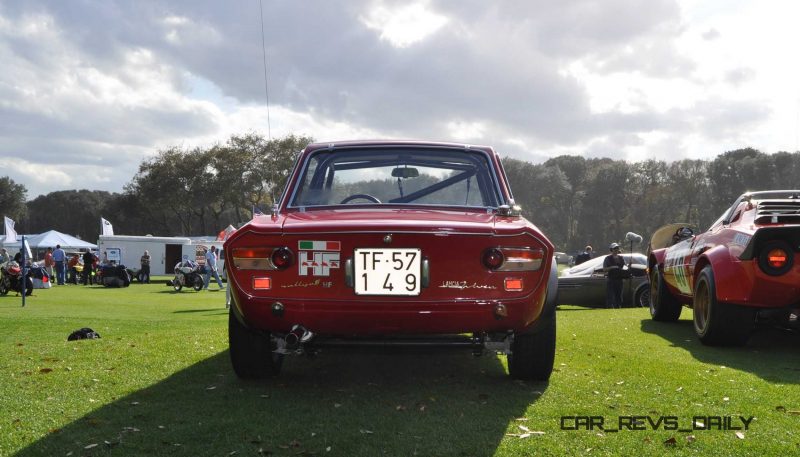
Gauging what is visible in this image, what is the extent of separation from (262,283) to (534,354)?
73.1 inches

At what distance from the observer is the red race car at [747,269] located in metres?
5.74

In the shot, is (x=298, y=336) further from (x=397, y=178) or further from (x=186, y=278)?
(x=186, y=278)

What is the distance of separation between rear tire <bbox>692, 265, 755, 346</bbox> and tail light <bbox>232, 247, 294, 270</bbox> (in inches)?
164

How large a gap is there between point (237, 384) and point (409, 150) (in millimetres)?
2097

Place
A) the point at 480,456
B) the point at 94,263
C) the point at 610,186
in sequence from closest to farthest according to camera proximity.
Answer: the point at 480,456, the point at 94,263, the point at 610,186

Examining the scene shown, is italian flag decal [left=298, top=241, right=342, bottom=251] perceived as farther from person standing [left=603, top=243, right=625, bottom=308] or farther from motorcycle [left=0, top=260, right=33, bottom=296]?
motorcycle [left=0, top=260, right=33, bottom=296]

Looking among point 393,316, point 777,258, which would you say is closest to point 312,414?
point 393,316

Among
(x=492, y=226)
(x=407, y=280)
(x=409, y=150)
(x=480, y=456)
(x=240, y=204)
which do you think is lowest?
(x=480, y=456)

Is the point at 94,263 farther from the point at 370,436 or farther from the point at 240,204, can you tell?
the point at 370,436

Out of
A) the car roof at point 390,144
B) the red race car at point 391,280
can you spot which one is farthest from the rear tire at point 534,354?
the car roof at point 390,144

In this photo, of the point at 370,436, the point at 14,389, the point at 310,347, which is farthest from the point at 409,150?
the point at 14,389

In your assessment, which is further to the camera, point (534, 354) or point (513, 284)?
point (534, 354)

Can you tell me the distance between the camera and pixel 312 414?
3756 millimetres

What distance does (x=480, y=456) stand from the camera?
3.02 m
